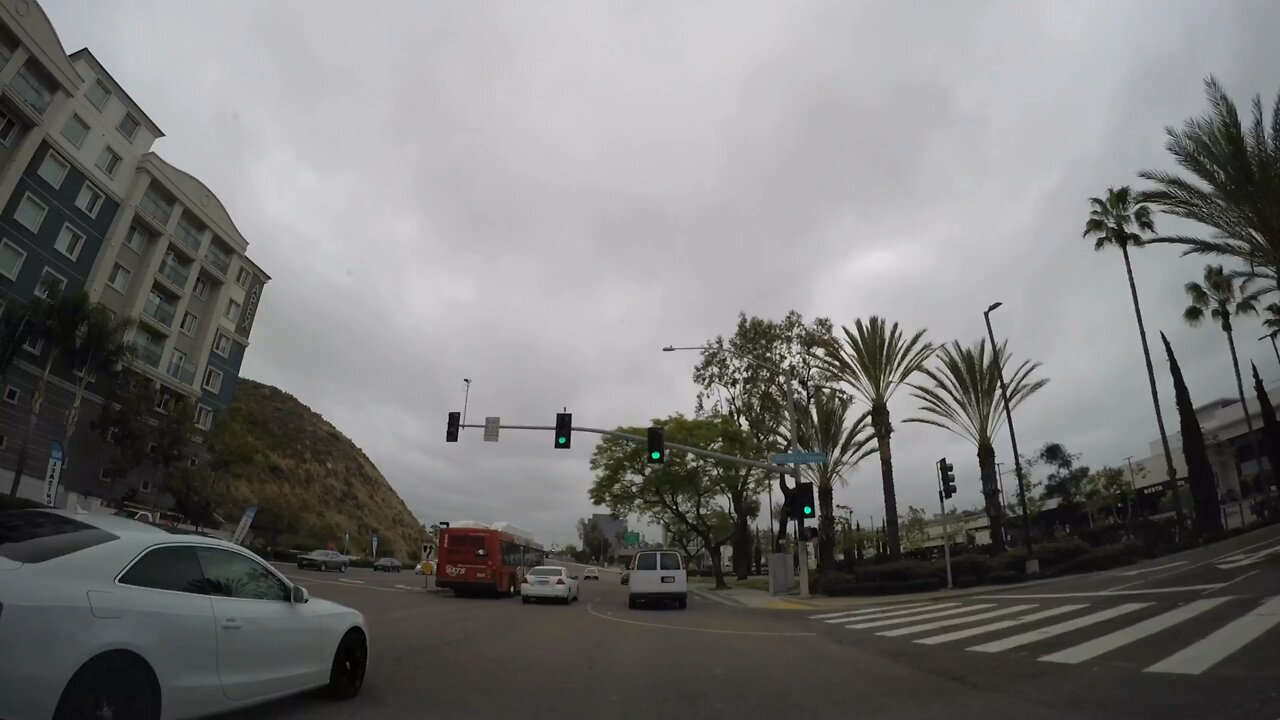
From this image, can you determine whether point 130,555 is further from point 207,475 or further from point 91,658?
point 207,475

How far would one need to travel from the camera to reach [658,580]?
79.0 feet

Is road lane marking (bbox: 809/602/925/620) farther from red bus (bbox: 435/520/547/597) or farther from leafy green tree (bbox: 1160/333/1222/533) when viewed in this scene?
leafy green tree (bbox: 1160/333/1222/533)

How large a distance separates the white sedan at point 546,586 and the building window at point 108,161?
34.1 m

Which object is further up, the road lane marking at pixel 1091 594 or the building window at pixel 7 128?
the building window at pixel 7 128

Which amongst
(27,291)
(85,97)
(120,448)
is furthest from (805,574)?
(85,97)

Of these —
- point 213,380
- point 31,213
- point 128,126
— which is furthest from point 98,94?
point 213,380

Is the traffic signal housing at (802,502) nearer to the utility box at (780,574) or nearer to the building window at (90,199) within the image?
A: the utility box at (780,574)

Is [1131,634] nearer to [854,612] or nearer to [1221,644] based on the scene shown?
[1221,644]

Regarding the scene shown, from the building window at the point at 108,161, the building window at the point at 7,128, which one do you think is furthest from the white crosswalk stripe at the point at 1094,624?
the building window at the point at 108,161

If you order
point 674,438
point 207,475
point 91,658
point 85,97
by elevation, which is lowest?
point 91,658

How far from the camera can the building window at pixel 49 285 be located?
103 ft

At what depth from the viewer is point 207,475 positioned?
137 ft

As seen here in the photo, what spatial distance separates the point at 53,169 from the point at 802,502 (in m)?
40.0

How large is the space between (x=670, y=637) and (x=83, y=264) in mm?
39995
